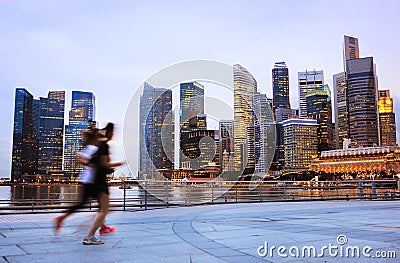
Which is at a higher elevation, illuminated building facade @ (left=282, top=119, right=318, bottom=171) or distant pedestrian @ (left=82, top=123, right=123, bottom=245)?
illuminated building facade @ (left=282, top=119, right=318, bottom=171)

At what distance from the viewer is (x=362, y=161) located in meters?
154

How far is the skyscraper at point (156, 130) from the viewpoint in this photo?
1207cm

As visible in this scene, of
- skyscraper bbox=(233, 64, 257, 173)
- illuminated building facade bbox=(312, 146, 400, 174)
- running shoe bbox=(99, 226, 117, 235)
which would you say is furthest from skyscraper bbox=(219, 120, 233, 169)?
illuminated building facade bbox=(312, 146, 400, 174)

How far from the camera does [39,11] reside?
1960 inches

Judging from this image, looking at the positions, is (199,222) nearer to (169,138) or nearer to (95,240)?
(95,240)

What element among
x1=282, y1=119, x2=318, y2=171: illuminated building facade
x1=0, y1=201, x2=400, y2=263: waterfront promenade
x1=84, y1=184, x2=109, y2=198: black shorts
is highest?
x1=282, y1=119, x2=318, y2=171: illuminated building facade

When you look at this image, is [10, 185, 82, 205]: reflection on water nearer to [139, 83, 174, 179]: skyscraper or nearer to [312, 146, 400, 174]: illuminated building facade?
[139, 83, 174, 179]: skyscraper

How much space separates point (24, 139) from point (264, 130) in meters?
175

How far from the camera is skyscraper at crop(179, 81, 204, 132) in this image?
1189 centimetres

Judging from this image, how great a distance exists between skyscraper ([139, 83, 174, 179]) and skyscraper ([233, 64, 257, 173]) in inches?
90.0

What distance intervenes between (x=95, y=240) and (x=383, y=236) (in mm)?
4398

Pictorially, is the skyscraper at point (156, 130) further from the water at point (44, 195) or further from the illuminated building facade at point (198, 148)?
the water at point (44, 195)

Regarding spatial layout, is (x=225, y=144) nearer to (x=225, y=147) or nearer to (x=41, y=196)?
(x=225, y=147)

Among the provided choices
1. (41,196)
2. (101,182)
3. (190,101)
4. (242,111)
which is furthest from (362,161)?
(101,182)
